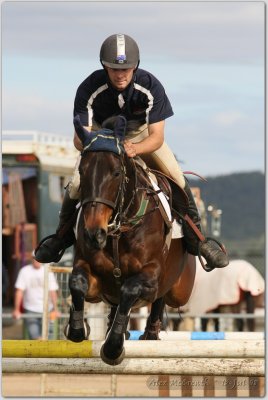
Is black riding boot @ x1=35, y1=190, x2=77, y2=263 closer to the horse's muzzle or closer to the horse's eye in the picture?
the horse's eye

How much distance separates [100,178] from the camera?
806cm

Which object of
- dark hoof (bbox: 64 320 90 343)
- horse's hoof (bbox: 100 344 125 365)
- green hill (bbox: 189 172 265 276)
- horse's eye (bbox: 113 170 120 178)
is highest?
green hill (bbox: 189 172 265 276)

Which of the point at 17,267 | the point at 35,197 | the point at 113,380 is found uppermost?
the point at 35,197

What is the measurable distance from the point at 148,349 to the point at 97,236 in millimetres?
1042

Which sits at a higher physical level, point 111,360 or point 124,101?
point 124,101

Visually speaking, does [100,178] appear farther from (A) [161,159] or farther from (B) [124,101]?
(A) [161,159]

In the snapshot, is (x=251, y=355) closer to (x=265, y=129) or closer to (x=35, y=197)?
(x=265, y=129)

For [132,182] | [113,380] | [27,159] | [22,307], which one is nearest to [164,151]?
[132,182]

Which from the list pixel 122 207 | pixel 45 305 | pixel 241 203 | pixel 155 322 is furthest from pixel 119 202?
pixel 241 203

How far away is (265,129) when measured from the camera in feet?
33.4

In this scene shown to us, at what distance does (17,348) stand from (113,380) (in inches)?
213

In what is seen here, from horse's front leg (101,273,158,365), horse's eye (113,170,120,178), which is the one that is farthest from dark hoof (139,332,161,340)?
horse's eye (113,170,120,178)

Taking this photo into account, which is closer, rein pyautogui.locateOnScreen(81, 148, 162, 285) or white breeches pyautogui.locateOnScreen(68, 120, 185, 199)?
rein pyautogui.locateOnScreen(81, 148, 162, 285)

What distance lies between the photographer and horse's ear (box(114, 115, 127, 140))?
27.5 feet
